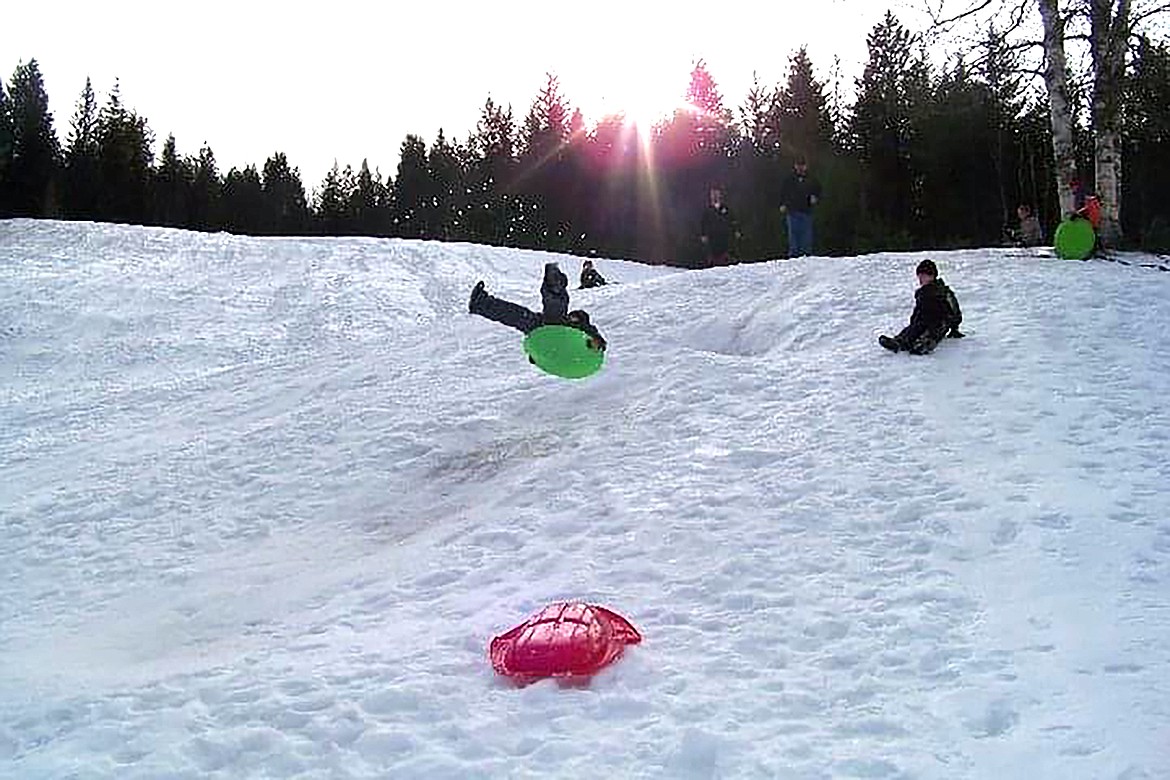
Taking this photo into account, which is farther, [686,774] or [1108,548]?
[1108,548]

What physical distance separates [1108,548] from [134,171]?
5012cm

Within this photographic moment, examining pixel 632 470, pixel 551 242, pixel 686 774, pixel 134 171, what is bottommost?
pixel 686 774

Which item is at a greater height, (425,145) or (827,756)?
(425,145)

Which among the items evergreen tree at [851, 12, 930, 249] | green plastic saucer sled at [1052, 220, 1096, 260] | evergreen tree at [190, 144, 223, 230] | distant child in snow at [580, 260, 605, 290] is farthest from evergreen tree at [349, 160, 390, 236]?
green plastic saucer sled at [1052, 220, 1096, 260]

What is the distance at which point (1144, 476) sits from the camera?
Answer: 7.16 m

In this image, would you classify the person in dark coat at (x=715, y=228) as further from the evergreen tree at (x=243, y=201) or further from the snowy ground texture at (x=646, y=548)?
the evergreen tree at (x=243, y=201)

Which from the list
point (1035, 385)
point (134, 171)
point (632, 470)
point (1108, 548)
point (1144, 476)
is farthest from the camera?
point (134, 171)

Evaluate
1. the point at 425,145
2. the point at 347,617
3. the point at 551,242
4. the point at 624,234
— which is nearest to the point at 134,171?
the point at 425,145

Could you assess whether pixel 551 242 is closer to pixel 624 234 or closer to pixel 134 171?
pixel 624 234

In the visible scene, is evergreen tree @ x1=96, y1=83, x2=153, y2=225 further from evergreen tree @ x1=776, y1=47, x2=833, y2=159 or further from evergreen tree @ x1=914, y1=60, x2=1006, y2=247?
evergreen tree @ x1=914, y1=60, x2=1006, y2=247

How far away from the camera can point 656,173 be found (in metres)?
46.1

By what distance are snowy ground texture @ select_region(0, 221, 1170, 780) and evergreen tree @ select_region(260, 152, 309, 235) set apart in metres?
44.3

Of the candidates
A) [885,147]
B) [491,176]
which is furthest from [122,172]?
[885,147]

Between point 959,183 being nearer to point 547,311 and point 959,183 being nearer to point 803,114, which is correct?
point 803,114
